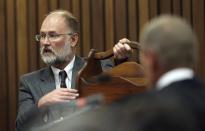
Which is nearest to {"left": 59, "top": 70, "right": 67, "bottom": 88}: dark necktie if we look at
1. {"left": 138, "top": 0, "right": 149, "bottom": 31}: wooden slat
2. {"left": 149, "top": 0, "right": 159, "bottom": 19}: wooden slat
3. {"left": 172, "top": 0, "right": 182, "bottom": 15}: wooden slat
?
{"left": 138, "top": 0, "right": 149, "bottom": 31}: wooden slat

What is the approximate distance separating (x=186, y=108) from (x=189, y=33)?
28cm

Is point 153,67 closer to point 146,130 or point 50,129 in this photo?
point 146,130

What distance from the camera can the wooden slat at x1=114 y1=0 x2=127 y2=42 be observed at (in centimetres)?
460

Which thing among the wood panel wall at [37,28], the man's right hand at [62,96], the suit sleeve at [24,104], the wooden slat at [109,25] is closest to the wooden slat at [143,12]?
the wood panel wall at [37,28]

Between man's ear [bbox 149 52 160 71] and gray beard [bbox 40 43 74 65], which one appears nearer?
man's ear [bbox 149 52 160 71]

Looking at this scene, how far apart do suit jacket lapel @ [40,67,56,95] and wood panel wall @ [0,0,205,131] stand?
604 mm

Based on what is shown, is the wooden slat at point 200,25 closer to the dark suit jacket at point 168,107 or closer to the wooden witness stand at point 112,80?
the wooden witness stand at point 112,80

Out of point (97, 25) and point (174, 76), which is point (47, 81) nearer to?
point (97, 25)

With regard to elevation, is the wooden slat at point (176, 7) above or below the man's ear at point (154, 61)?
above

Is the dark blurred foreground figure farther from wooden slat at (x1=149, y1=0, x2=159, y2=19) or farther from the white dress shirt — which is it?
wooden slat at (x1=149, y1=0, x2=159, y2=19)

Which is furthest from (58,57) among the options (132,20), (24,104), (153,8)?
(153,8)

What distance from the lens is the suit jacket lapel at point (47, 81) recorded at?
3.88 metres

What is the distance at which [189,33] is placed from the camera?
1.96 meters

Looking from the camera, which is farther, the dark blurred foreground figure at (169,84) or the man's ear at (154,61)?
the man's ear at (154,61)
